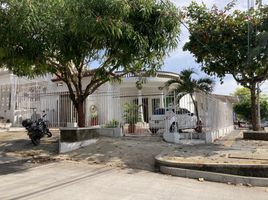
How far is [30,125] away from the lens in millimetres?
13805

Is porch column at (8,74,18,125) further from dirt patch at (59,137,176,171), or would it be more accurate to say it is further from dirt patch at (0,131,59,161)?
dirt patch at (59,137,176,171)

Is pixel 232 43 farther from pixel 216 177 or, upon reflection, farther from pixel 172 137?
pixel 216 177

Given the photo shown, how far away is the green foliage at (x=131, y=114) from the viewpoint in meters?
16.0

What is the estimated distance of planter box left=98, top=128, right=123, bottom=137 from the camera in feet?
50.0

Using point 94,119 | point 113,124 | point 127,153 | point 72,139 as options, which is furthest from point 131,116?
point 127,153

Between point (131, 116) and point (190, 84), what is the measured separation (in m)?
3.42

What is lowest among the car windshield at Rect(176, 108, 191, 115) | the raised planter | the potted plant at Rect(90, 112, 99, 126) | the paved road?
the paved road

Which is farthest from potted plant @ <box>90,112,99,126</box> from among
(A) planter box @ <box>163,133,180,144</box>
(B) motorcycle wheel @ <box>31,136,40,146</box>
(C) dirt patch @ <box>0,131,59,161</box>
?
(A) planter box @ <box>163,133,180,144</box>

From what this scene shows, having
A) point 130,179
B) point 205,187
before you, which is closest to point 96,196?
point 130,179

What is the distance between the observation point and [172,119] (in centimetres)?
1404

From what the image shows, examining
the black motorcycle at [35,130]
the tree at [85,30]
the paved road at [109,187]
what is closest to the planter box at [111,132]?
the black motorcycle at [35,130]

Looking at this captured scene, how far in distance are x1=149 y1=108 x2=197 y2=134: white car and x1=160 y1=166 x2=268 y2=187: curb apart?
490cm

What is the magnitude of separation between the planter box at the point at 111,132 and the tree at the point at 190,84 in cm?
339

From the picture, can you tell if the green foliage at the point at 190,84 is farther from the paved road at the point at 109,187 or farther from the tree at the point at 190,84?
the paved road at the point at 109,187
